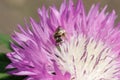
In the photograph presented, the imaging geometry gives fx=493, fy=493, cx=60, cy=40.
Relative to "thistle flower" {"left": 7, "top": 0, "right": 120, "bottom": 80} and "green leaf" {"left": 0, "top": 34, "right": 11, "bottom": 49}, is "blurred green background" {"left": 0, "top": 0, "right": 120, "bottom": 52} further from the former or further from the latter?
"thistle flower" {"left": 7, "top": 0, "right": 120, "bottom": 80}

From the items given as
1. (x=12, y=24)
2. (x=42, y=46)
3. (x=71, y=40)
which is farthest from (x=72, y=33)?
(x=12, y=24)

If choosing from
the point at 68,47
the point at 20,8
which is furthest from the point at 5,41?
the point at 20,8

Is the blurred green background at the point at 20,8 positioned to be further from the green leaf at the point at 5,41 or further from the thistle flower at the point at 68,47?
the thistle flower at the point at 68,47

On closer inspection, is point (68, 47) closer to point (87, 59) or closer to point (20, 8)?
point (87, 59)

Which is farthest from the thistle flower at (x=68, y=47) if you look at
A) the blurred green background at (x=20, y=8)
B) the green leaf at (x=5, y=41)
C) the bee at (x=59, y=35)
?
the blurred green background at (x=20, y=8)

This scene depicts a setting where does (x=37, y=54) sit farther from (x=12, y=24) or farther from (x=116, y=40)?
(x=12, y=24)

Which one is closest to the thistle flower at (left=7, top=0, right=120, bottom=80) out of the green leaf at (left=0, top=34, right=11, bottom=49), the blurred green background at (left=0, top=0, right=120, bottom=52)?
the green leaf at (left=0, top=34, right=11, bottom=49)
